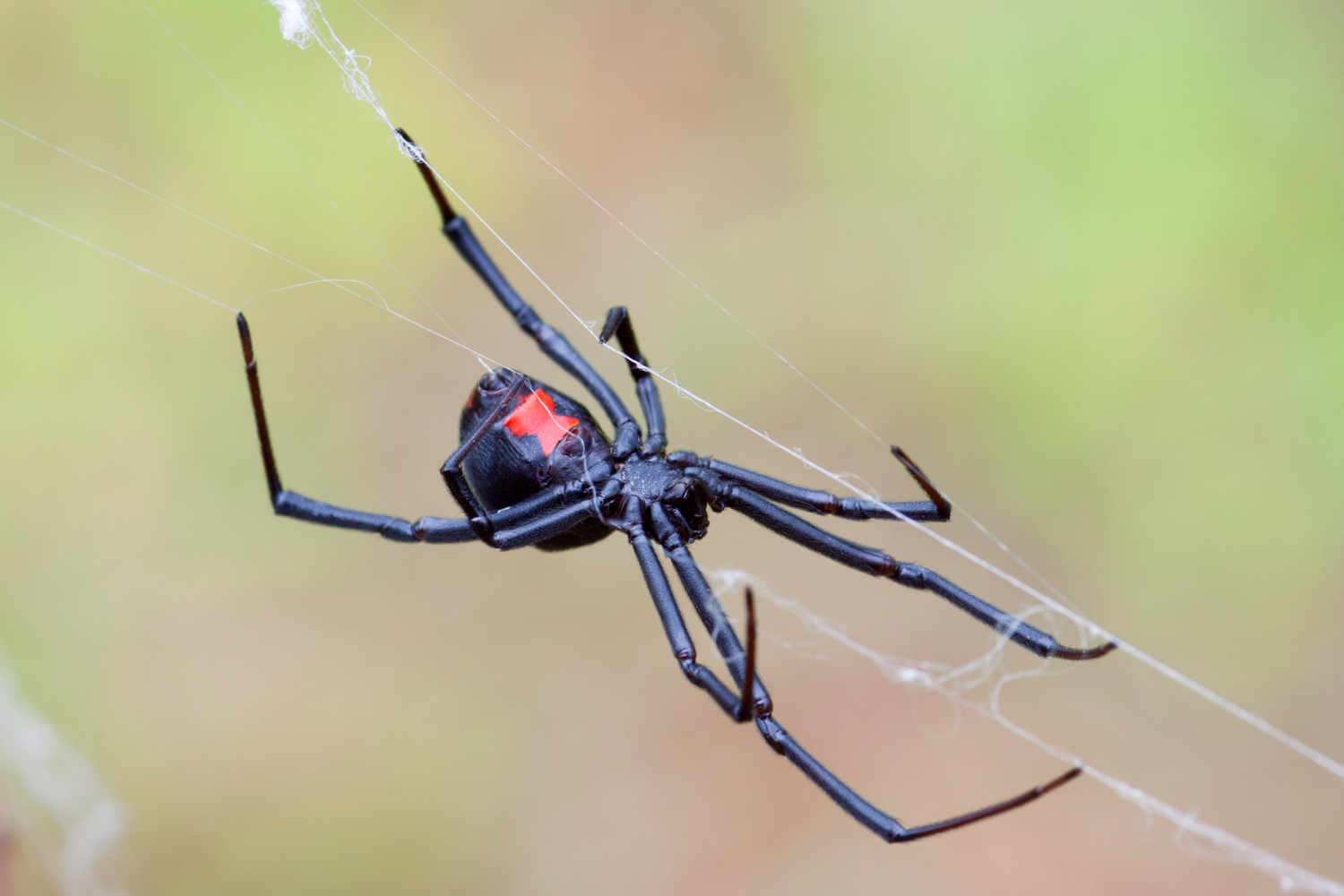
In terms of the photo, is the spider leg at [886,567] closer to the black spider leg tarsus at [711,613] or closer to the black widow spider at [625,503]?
the black widow spider at [625,503]

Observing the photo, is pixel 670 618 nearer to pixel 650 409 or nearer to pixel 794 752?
pixel 794 752

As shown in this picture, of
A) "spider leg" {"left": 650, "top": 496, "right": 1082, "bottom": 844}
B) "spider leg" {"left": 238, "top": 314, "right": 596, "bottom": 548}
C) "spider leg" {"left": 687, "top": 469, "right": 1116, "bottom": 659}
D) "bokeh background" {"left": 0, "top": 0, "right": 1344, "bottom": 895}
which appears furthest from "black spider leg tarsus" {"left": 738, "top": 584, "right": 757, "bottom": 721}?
"bokeh background" {"left": 0, "top": 0, "right": 1344, "bottom": 895}

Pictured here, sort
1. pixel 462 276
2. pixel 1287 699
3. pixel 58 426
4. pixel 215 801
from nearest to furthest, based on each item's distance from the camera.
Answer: pixel 1287 699 → pixel 215 801 → pixel 58 426 → pixel 462 276

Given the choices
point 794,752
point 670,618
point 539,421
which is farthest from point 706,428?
point 794,752

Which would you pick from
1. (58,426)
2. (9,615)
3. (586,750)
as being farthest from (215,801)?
(58,426)

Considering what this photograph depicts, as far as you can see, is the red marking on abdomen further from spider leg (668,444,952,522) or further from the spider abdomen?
spider leg (668,444,952,522)

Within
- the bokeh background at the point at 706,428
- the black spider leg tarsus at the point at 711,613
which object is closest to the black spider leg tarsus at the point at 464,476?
the black spider leg tarsus at the point at 711,613

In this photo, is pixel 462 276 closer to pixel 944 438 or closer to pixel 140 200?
pixel 140 200
